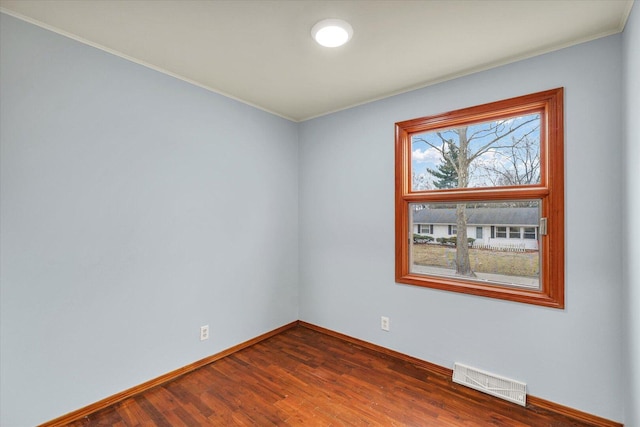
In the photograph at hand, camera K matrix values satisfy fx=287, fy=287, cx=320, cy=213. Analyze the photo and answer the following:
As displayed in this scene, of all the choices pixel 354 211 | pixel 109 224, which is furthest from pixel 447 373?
pixel 109 224

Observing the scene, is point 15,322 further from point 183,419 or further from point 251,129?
point 251,129

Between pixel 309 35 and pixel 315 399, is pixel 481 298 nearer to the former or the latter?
pixel 315 399

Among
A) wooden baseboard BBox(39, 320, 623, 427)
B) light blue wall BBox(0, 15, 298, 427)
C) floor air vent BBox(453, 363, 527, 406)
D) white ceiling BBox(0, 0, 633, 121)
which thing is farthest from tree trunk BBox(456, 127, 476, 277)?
light blue wall BBox(0, 15, 298, 427)

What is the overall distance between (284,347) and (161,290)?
4.34 ft

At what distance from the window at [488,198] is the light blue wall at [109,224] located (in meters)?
1.62

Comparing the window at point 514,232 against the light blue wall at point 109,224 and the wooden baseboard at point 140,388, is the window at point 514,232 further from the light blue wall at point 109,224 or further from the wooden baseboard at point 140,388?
the wooden baseboard at point 140,388

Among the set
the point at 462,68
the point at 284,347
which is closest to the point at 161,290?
the point at 284,347

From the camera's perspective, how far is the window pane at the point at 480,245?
7.03 feet

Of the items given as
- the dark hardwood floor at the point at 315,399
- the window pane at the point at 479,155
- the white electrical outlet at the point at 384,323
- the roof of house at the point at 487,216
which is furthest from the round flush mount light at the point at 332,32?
the dark hardwood floor at the point at 315,399

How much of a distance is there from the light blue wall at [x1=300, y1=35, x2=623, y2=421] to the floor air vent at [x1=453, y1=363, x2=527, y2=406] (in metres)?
0.06

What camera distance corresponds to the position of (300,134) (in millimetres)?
3537

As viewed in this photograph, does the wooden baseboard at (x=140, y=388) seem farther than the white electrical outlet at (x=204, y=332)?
No

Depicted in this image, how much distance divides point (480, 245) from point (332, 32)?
1955mm

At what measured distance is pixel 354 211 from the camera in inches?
119
